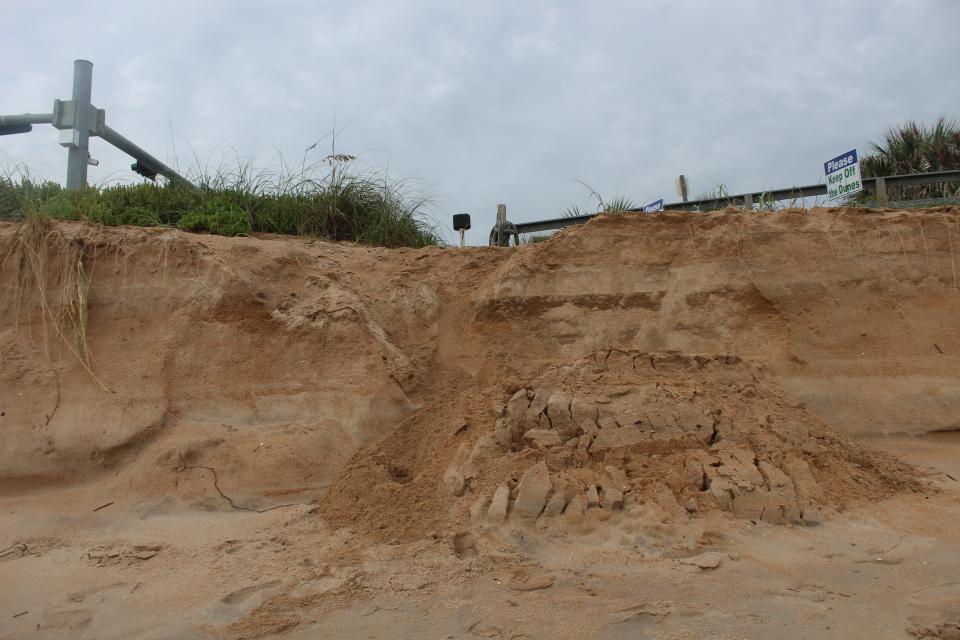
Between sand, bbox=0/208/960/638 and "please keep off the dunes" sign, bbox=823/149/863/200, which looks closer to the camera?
sand, bbox=0/208/960/638

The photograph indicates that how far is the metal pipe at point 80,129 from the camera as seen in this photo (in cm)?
762

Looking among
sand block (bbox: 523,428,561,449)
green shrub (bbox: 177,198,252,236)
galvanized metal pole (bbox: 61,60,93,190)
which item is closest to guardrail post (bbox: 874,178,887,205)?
sand block (bbox: 523,428,561,449)

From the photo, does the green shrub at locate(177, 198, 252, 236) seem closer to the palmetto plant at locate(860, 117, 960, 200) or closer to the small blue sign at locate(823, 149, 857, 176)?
the small blue sign at locate(823, 149, 857, 176)

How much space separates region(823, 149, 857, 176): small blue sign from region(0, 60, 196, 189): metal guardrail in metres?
7.00

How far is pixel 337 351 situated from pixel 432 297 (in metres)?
1.00

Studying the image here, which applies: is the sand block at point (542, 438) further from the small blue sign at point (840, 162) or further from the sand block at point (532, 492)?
the small blue sign at point (840, 162)

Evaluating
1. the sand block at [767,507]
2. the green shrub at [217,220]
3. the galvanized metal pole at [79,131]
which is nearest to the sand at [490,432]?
the sand block at [767,507]

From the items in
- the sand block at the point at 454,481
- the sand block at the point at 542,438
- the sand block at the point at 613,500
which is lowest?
the sand block at the point at 613,500

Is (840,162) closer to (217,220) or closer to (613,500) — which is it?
(613,500)

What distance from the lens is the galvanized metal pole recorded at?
7625 millimetres

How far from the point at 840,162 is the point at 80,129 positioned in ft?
26.8

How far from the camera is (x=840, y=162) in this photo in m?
6.87

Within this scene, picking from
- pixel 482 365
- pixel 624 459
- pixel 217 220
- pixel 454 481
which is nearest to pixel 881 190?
pixel 482 365

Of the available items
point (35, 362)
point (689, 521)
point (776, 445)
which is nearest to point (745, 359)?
point (776, 445)
